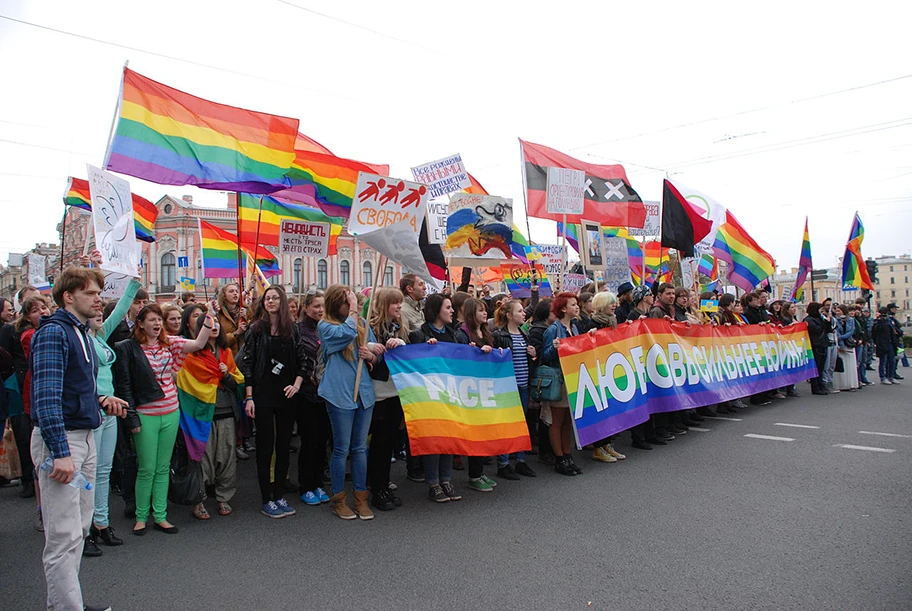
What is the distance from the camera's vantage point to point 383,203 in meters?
5.65

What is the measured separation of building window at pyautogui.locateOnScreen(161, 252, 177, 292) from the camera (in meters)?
54.2

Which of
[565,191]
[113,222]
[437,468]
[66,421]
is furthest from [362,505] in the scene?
[565,191]

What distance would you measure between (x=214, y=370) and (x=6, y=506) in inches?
104

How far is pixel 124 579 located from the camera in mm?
4051

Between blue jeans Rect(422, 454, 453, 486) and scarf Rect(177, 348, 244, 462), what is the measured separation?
6.53 ft

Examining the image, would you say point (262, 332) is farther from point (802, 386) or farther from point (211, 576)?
point (802, 386)

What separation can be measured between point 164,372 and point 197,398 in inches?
14.8

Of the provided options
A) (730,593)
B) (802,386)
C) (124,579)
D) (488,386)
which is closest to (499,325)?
(488,386)

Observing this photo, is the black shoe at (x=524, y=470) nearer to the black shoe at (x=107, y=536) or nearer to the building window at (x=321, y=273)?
the black shoe at (x=107, y=536)

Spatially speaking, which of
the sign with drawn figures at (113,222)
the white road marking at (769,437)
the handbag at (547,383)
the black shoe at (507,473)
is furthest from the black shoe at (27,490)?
the white road marking at (769,437)

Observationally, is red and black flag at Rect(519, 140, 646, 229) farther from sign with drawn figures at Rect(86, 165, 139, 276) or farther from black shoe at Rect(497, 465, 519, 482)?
sign with drawn figures at Rect(86, 165, 139, 276)

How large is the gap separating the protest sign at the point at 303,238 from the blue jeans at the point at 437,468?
16.6 ft

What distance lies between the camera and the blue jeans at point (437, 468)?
19.0 feet

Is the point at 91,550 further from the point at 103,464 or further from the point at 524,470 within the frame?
the point at 524,470
